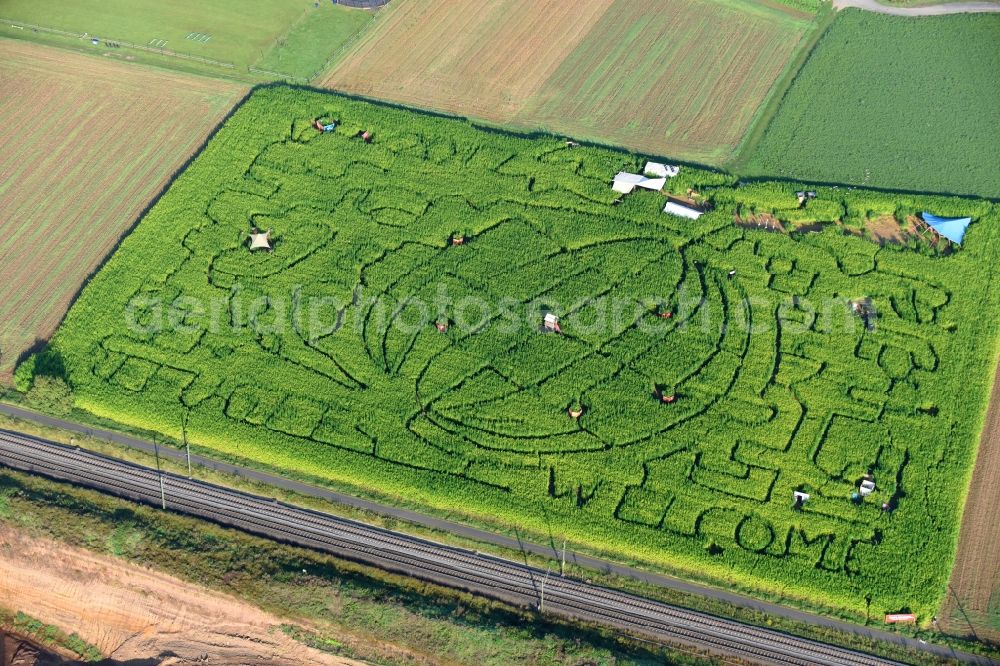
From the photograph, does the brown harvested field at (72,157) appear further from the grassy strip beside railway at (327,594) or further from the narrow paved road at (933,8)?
the narrow paved road at (933,8)

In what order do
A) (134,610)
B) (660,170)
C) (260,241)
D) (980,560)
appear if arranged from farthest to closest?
(660,170) < (260,241) < (134,610) < (980,560)

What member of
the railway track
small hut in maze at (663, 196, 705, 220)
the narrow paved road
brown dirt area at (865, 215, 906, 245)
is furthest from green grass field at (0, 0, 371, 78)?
brown dirt area at (865, 215, 906, 245)

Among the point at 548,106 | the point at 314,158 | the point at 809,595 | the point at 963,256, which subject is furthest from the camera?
the point at 548,106

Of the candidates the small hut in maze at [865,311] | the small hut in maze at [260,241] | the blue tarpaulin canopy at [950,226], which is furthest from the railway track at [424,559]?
the blue tarpaulin canopy at [950,226]

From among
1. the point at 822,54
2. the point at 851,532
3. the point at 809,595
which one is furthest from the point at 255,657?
the point at 822,54

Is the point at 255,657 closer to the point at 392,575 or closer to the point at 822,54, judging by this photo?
the point at 392,575

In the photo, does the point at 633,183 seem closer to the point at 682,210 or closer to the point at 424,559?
the point at 682,210

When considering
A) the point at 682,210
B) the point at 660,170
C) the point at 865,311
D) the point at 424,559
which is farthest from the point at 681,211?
the point at 424,559
